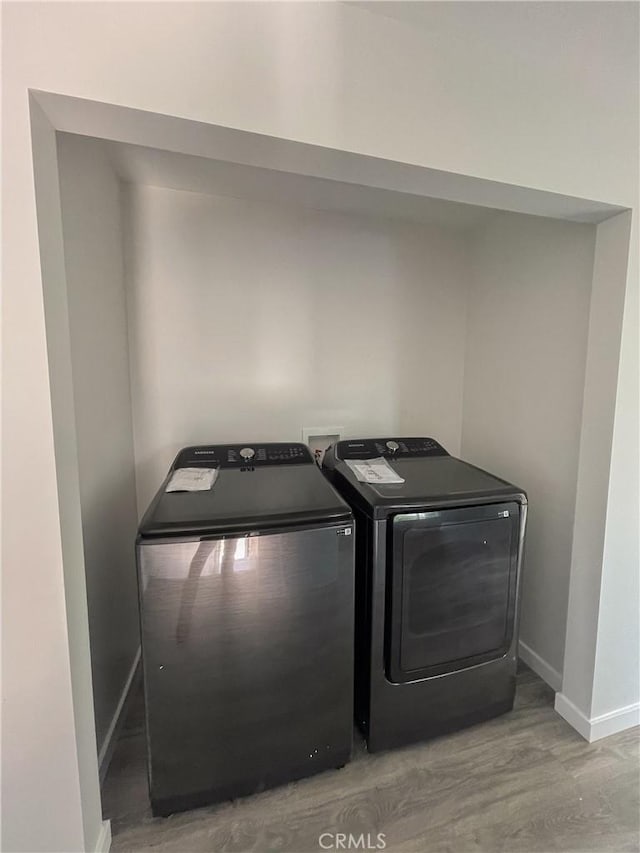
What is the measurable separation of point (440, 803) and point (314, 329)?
76.6 inches

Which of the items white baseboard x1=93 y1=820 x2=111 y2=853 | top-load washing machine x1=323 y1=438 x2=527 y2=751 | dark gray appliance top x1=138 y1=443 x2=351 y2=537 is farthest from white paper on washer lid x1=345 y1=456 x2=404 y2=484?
white baseboard x1=93 y1=820 x2=111 y2=853

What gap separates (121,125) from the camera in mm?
927

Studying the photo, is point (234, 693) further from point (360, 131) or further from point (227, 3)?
point (227, 3)

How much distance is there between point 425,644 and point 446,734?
0.45 m

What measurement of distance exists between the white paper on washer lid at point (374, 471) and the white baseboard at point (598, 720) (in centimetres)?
115

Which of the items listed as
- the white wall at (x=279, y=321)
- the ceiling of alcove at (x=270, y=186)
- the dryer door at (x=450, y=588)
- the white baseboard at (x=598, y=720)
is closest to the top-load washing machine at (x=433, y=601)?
the dryer door at (x=450, y=588)

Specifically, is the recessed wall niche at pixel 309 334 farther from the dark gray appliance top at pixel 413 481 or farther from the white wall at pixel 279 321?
the dark gray appliance top at pixel 413 481

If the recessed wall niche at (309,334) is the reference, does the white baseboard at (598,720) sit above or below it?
below

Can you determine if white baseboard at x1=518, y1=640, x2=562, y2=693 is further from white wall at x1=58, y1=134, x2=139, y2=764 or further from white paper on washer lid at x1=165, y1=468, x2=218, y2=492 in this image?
white wall at x1=58, y1=134, x2=139, y2=764

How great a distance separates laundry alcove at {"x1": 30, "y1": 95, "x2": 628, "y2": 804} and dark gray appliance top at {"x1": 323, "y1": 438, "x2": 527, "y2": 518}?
285mm

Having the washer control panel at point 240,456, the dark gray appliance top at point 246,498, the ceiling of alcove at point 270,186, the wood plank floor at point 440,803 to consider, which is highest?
the ceiling of alcove at point 270,186

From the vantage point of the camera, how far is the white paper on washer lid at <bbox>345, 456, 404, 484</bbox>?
161cm

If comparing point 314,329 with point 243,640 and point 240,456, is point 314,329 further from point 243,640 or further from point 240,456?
point 243,640

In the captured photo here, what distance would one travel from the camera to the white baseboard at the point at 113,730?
4.58 ft
